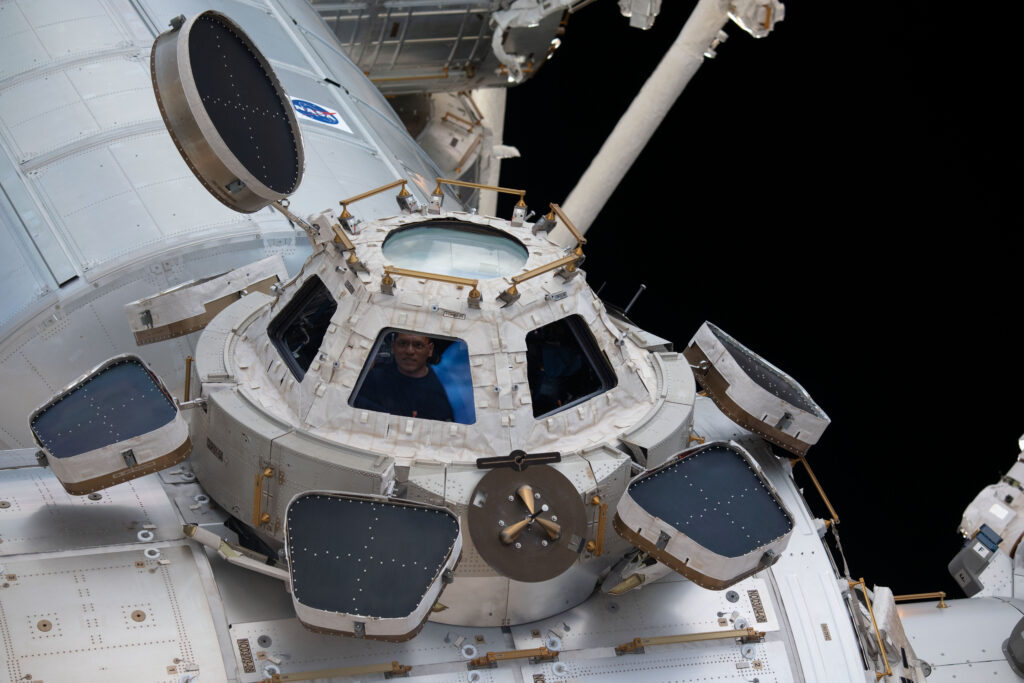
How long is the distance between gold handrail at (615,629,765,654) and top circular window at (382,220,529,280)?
2787mm

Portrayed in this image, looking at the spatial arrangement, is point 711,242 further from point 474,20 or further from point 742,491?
point 742,491

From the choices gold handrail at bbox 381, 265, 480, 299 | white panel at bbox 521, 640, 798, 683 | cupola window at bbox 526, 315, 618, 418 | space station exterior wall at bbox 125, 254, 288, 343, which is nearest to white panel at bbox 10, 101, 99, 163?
space station exterior wall at bbox 125, 254, 288, 343

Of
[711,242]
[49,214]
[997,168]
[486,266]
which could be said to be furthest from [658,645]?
[711,242]

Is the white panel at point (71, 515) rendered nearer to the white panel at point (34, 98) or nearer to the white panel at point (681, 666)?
the white panel at point (681, 666)

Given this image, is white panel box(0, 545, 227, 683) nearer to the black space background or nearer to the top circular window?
the top circular window

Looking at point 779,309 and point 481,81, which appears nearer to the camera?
point 779,309

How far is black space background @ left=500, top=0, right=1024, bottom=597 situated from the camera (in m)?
14.9

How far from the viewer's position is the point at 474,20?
1788 cm

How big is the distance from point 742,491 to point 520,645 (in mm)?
1860

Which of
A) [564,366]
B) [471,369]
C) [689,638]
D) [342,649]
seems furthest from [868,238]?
[342,649]

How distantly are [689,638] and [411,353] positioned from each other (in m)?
2.82

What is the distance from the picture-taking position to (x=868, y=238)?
1612 cm

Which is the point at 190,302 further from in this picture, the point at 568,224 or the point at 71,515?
the point at 568,224

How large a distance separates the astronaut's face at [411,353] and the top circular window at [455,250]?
0.62 meters
